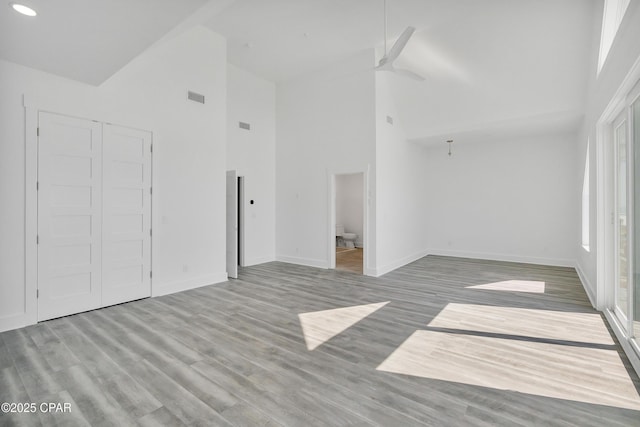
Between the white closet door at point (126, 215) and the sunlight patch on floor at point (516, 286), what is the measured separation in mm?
5294

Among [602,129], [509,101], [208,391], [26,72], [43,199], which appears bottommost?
[208,391]

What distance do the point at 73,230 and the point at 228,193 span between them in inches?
110

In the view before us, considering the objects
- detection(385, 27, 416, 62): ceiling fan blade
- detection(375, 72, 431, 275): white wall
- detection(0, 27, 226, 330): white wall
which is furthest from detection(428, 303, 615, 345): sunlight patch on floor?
detection(0, 27, 226, 330): white wall

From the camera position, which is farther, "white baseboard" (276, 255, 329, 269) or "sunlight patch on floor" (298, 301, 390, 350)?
"white baseboard" (276, 255, 329, 269)

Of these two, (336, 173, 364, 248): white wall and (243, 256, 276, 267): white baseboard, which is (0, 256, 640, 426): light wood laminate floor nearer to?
(243, 256, 276, 267): white baseboard

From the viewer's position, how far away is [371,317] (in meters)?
3.87

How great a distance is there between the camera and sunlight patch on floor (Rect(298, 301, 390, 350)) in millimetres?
3281

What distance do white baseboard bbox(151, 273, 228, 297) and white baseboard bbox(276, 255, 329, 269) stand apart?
6.51ft

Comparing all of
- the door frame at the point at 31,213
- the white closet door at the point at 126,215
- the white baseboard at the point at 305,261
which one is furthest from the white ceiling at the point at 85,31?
the white baseboard at the point at 305,261

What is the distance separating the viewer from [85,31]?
2756mm

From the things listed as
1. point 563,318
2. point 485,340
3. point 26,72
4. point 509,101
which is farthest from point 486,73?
point 26,72

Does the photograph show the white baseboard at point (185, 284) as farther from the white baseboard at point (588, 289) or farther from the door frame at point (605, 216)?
the white baseboard at point (588, 289)

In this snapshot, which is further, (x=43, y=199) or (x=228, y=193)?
(x=228, y=193)

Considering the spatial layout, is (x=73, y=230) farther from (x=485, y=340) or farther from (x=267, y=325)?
(x=485, y=340)
